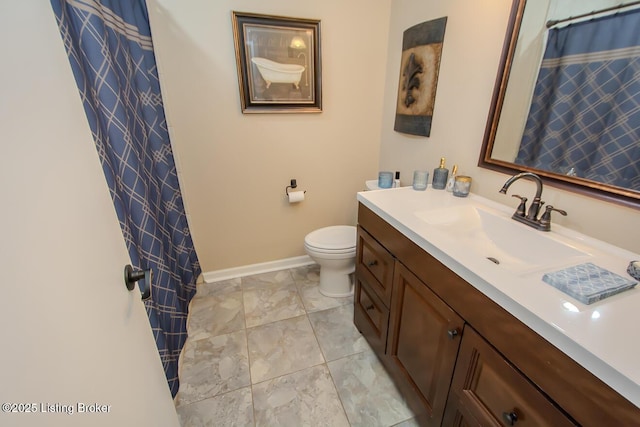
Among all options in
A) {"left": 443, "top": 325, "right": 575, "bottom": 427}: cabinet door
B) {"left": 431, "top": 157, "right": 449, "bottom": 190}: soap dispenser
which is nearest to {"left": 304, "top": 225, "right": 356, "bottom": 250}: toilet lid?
{"left": 431, "top": 157, "right": 449, "bottom": 190}: soap dispenser

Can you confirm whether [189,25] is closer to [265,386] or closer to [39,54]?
[39,54]

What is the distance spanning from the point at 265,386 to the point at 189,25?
2090 millimetres

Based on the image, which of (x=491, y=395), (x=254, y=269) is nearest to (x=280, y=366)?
(x=254, y=269)

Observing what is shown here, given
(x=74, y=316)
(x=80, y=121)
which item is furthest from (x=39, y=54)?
(x=74, y=316)

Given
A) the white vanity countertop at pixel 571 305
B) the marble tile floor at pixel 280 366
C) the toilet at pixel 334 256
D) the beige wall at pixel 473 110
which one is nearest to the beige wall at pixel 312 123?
the beige wall at pixel 473 110

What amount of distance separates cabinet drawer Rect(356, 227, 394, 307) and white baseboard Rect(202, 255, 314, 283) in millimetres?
968

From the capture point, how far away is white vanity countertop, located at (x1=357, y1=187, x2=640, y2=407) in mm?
514

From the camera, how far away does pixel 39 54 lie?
49cm

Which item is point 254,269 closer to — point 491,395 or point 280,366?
point 280,366

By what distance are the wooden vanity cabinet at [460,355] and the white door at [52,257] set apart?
933mm

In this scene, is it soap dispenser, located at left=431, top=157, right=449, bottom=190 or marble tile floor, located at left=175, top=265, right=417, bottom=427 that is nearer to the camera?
marble tile floor, located at left=175, top=265, right=417, bottom=427

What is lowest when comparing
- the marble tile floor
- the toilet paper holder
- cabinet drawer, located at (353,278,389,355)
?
the marble tile floor

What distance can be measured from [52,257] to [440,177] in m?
1.55

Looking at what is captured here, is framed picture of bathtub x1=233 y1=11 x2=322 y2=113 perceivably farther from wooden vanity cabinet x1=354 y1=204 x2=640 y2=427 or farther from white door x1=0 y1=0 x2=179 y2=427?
white door x1=0 y1=0 x2=179 y2=427
